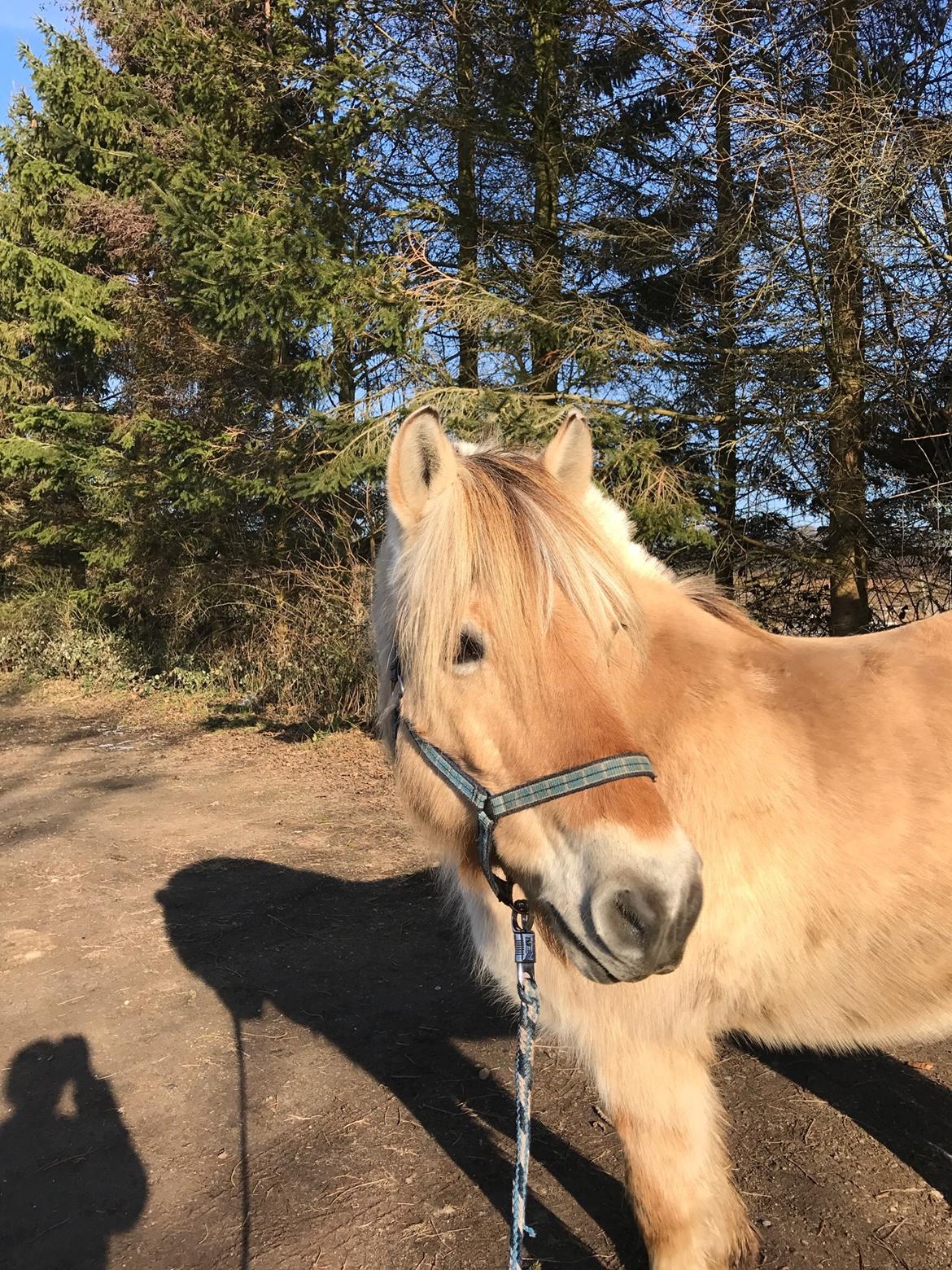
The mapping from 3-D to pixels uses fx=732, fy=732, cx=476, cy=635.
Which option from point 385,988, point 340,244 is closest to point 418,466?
point 385,988

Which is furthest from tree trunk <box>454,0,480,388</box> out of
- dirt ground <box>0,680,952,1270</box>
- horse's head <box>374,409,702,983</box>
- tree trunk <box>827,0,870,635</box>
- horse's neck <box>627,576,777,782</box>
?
horse's head <box>374,409,702,983</box>

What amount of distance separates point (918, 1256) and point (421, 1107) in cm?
161

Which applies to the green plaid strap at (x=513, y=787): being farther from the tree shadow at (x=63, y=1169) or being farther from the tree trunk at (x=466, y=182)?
the tree trunk at (x=466, y=182)

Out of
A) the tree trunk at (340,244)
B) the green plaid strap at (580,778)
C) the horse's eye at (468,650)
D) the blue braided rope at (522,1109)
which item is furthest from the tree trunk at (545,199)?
the blue braided rope at (522,1109)

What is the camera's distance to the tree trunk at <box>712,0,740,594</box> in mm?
5738

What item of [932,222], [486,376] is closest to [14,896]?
[486,376]

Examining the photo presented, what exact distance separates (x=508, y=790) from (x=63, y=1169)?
7.43 ft

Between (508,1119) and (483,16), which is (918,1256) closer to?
(508,1119)

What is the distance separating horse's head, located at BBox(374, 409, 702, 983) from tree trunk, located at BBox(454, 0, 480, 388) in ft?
18.7

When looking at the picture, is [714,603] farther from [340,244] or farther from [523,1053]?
[340,244]

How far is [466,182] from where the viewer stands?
27.1 feet

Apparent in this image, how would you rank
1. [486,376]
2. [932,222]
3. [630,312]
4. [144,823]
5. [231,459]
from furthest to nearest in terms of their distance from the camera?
[231,459] < [630,312] < [486,376] < [144,823] < [932,222]

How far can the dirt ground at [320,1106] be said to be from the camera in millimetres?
2178

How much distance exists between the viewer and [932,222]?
5301 mm
